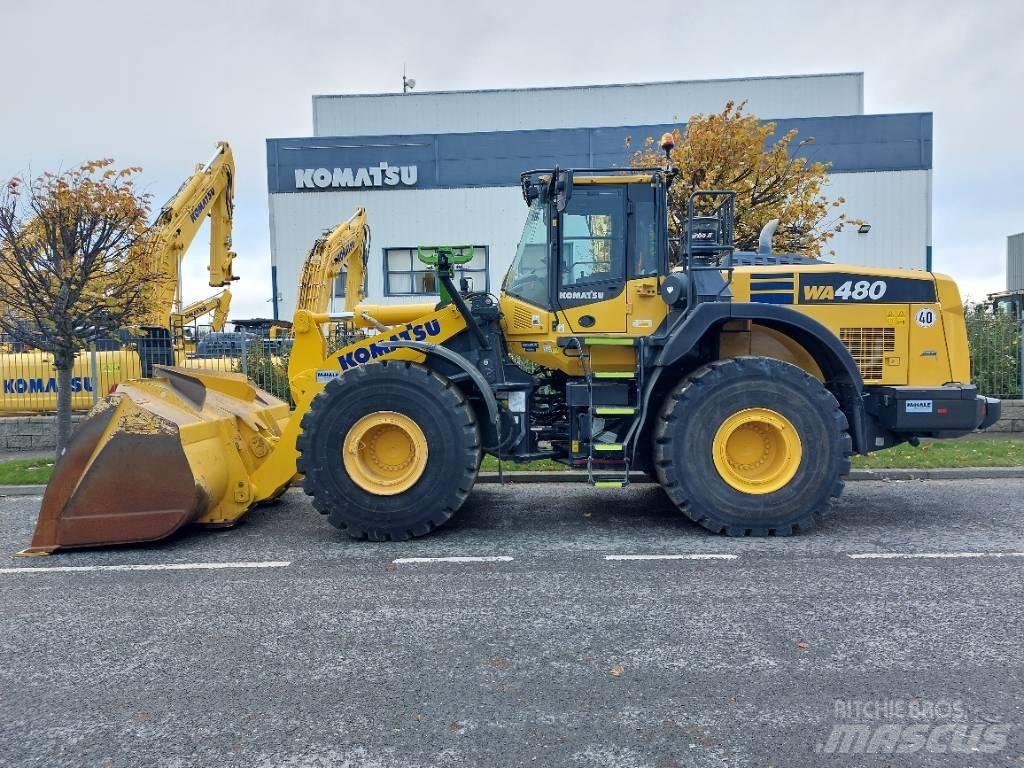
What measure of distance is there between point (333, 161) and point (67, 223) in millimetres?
17845

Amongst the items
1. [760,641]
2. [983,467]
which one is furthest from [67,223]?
[983,467]

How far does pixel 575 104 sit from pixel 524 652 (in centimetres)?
2784

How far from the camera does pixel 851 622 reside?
4.09 meters

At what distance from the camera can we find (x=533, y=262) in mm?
6621

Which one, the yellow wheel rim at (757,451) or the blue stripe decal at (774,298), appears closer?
the yellow wheel rim at (757,451)

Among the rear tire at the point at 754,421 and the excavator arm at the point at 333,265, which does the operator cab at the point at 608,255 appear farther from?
the excavator arm at the point at 333,265

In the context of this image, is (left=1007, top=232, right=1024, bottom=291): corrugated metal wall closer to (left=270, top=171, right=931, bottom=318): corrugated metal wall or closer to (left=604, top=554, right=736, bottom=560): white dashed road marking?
(left=270, top=171, right=931, bottom=318): corrugated metal wall

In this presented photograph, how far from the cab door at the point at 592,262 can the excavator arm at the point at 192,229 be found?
20.3 ft

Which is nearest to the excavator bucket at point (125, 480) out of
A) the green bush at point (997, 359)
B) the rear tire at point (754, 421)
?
the rear tire at point (754, 421)

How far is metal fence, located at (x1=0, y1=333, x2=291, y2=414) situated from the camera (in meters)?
11.7

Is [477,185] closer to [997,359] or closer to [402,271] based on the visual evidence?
[402,271]

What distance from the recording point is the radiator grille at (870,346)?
20.6ft

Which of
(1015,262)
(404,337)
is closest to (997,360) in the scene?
(404,337)

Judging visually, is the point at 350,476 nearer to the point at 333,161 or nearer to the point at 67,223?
the point at 67,223
